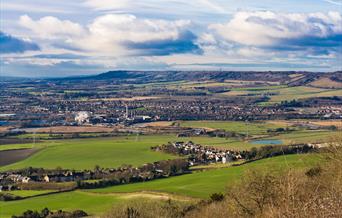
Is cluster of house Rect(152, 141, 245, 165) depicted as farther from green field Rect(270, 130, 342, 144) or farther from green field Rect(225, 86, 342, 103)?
green field Rect(225, 86, 342, 103)

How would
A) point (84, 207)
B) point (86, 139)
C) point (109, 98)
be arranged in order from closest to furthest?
point (84, 207) < point (86, 139) < point (109, 98)

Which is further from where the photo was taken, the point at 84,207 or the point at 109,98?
the point at 109,98

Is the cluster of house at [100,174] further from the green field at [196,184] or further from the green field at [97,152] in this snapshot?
the green field at [97,152]

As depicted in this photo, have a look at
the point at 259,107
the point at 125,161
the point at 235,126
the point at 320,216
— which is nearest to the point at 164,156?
the point at 125,161

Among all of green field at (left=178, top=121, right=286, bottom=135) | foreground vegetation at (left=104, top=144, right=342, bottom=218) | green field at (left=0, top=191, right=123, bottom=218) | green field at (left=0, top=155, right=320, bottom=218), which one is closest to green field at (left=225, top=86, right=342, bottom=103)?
green field at (left=178, top=121, right=286, bottom=135)

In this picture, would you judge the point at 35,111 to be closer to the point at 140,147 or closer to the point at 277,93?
the point at 140,147

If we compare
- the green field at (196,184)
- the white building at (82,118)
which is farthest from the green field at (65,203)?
the white building at (82,118)
